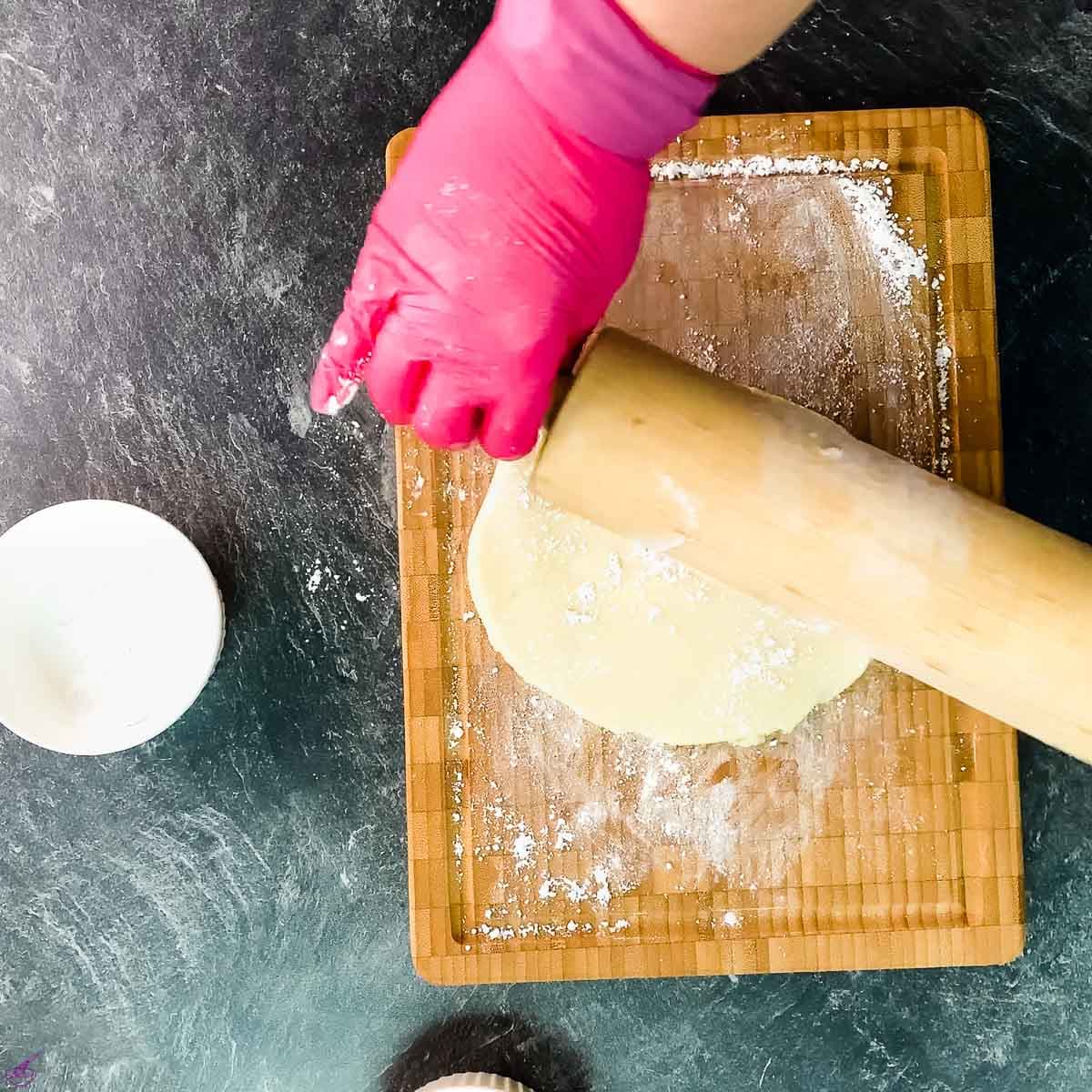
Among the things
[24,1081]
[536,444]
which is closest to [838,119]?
[536,444]

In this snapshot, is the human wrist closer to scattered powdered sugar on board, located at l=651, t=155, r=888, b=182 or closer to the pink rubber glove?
the pink rubber glove

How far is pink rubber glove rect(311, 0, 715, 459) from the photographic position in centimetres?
71

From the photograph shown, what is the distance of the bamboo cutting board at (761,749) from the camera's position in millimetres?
946

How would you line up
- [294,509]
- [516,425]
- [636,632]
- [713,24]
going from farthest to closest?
[294,509], [636,632], [516,425], [713,24]

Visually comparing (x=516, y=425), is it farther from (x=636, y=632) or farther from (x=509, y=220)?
(x=636, y=632)

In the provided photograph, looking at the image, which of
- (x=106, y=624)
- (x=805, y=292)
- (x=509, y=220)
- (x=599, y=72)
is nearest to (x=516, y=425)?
(x=509, y=220)

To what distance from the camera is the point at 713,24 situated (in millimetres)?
644

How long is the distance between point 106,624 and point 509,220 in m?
0.60

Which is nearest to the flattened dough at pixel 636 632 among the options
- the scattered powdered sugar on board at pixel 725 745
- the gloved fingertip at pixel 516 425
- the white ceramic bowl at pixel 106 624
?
the scattered powdered sugar on board at pixel 725 745

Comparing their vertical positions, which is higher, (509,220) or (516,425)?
(509,220)

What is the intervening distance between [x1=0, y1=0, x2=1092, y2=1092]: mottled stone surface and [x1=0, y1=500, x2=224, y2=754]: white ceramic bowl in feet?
0.23

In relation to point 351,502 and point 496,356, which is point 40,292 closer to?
point 351,502

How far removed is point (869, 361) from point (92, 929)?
103 centimetres

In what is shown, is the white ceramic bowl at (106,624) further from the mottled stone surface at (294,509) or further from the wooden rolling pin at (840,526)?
the wooden rolling pin at (840,526)
